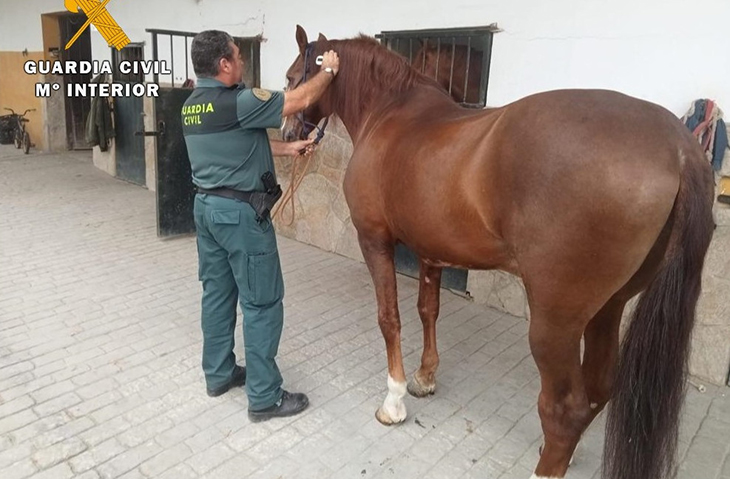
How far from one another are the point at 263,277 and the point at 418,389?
3.52ft

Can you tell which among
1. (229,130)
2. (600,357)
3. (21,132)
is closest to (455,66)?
(229,130)

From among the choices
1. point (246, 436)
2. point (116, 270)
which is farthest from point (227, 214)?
point (116, 270)

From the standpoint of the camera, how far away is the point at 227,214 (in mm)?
2365

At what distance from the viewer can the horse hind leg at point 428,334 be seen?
289 centimetres

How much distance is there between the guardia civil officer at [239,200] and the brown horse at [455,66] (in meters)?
1.67

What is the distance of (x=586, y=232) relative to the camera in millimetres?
1674

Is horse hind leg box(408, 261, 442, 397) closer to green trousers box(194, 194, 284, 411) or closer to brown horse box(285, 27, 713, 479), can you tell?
brown horse box(285, 27, 713, 479)

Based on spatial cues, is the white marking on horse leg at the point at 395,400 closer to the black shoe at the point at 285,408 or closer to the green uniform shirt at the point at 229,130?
the black shoe at the point at 285,408

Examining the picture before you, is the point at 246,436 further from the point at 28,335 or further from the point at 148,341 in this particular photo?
the point at 28,335

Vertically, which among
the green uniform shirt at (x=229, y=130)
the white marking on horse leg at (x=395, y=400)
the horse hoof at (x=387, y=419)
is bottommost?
the horse hoof at (x=387, y=419)

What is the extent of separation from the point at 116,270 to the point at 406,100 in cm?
310

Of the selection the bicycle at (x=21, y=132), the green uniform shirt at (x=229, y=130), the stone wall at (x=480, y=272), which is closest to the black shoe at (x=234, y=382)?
the green uniform shirt at (x=229, y=130)

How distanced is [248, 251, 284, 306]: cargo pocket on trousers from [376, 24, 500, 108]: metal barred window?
6.96ft

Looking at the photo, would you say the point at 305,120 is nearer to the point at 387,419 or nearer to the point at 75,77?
the point at 387,419
